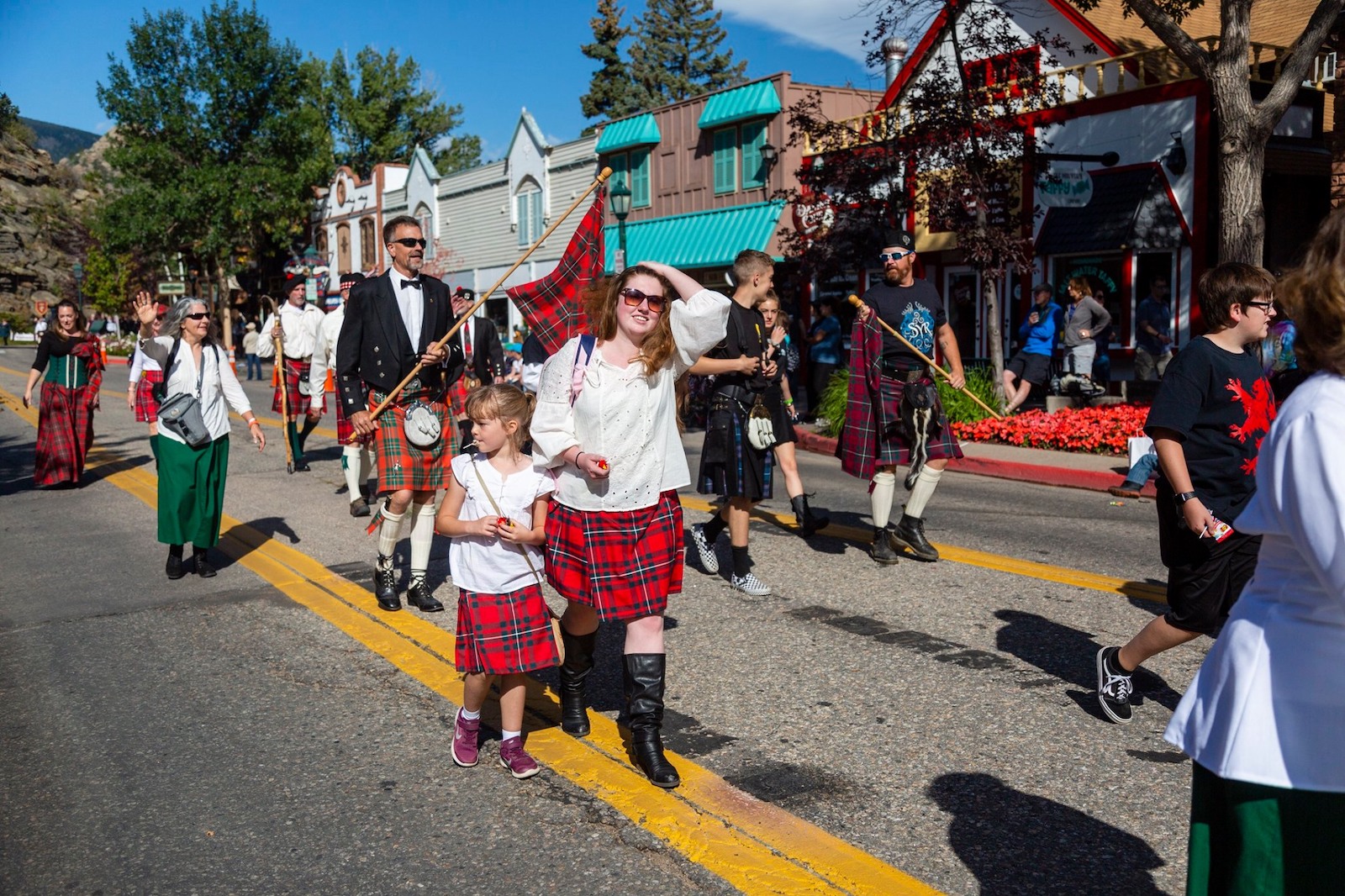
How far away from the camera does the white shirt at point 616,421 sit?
13.1 feet

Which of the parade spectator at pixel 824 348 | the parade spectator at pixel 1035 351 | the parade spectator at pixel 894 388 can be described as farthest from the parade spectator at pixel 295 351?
the parade spectator at pixel 1035 351

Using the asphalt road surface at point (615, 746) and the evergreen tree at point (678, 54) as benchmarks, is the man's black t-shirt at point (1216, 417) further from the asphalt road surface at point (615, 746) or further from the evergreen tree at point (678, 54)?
the evergreen tree at point (678, 54)

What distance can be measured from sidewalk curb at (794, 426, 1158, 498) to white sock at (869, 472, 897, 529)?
364 cm

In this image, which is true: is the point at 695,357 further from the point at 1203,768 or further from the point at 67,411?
the point at 67,411

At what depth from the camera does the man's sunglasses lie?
3975 millimetres

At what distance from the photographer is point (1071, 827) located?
351cm

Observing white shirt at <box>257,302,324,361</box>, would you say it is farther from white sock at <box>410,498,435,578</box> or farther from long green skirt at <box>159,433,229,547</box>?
white sock at <box>410,498,435,578</box>

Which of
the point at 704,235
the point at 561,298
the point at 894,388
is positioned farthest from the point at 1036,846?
the point at 704,235

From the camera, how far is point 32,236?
85.7 meters

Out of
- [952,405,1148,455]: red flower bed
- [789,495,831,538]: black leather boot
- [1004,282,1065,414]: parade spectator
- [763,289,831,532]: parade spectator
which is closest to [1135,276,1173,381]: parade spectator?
[1004,282,1065,414]: parade spectator

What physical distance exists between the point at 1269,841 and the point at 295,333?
11430mm

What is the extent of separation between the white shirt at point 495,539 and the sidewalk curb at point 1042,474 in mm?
6987

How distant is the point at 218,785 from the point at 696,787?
1605mm

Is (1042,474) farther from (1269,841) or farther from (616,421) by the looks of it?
(1269,841)
